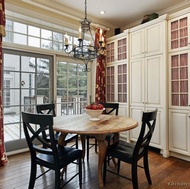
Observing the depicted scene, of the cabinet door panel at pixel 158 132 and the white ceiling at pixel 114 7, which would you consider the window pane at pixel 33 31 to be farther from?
the cabinet door panel at pixel 158 132

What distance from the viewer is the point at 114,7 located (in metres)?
3.49

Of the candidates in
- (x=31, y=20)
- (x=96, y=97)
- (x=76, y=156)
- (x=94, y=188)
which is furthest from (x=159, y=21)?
(x=94, y=188)

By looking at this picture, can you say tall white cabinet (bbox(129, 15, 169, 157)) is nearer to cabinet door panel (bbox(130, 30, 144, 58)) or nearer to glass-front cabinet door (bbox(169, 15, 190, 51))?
cabinet door panel (bbox(130, 30, 144, 58))

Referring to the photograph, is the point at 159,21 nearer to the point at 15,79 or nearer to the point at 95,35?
the point at 95,35

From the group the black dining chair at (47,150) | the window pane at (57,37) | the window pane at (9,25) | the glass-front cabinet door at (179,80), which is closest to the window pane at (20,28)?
the window pane at (9,25)

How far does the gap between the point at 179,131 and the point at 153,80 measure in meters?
1.01

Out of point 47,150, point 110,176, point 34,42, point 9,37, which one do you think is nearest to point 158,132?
point 110,176

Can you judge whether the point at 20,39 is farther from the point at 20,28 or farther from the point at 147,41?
the point at 147,41

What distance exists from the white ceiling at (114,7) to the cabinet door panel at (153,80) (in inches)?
43.9

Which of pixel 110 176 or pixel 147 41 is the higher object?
pixel 147 41

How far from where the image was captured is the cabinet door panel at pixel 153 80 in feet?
10.3

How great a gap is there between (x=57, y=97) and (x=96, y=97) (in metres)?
0.94

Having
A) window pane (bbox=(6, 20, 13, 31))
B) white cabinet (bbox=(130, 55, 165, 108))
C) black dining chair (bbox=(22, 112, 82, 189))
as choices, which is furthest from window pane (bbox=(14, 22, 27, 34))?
white cabinet (bbox=(130, 55, 165, 108))

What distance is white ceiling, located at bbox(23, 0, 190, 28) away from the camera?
3.26m
